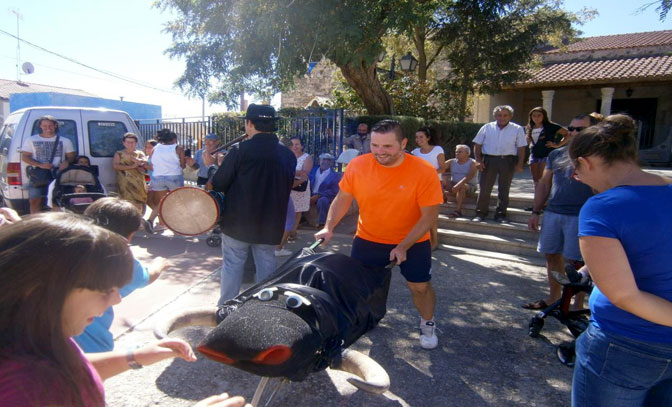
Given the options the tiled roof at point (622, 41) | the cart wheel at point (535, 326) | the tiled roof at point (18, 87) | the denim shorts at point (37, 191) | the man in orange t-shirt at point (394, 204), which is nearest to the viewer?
the man in orange t-shirt at point (394, 204)

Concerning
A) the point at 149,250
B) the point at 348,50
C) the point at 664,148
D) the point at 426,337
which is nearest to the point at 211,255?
the point at 149,250

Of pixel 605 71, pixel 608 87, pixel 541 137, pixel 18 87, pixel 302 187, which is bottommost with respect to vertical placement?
pixel 302 187

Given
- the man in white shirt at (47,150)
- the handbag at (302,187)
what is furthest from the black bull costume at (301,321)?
the man in white shirt at (47,150)

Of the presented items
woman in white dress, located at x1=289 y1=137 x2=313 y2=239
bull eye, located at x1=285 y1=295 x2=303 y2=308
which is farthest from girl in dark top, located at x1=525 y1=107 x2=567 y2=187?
bull eye, located at x1=285 y1=295 x2=303 y2=308

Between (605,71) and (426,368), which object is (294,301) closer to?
(426,368)

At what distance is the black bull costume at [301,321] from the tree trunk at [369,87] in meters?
9.40

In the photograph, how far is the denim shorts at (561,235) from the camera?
3.88m

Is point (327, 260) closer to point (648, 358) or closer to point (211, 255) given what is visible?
point (648, 358)

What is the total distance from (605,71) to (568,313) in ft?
56.5

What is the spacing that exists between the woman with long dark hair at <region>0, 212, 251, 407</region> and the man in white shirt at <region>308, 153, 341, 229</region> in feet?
21.6

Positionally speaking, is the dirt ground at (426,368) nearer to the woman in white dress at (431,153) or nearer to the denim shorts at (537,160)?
the woman in white dress at (431,153)

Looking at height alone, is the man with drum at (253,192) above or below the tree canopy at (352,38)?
below

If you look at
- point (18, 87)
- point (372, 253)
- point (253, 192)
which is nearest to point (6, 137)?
point (253, 192)

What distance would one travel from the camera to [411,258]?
340cm
